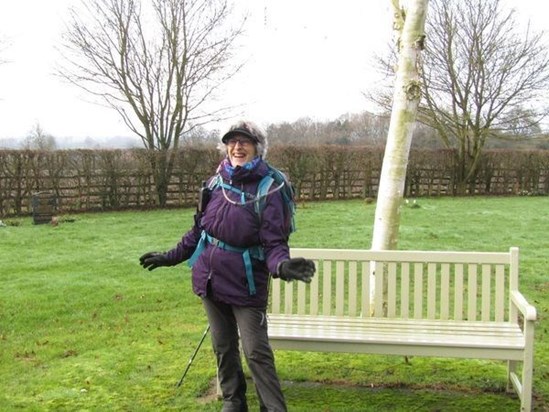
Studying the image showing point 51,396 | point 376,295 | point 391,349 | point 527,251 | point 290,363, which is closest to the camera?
point 391,349

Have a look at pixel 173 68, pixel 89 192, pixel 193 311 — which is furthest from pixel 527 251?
pixel 173 68

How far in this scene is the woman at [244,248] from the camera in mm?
3326

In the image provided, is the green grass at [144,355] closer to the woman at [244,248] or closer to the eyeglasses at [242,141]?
the woman at [244,248]

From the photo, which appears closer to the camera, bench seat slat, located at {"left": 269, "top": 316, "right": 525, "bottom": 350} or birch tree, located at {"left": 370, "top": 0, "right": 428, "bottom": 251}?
bench seat slat, located at {"left": 269, "top": 316, "right": 525, "bottom": 350}

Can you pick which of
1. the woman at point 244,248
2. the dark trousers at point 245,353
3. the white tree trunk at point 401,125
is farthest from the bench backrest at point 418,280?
the woman at point 244,248

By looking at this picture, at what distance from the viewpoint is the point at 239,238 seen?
3.34 m

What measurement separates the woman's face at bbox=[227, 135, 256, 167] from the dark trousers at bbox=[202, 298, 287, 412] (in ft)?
2.73

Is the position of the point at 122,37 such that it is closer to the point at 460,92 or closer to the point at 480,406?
the point at 460,92

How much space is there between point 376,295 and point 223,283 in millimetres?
1619

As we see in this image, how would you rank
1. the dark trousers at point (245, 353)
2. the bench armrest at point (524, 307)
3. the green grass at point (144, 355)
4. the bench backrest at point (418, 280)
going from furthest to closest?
the bench backrest at point (418, 280) < the green grass at point (144, 355) < the bench armrest at point (524, 307) < the dark trousers at point (245, 353)

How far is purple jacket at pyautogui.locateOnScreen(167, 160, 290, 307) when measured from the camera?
3.29m

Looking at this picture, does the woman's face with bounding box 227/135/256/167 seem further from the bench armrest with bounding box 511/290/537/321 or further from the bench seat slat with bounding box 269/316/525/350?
the bench armrest with bounding box 511/290/537/321

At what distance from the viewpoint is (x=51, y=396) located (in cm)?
429

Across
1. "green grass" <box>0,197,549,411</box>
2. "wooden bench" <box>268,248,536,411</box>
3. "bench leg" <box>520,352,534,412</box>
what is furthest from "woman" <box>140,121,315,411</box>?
"bench leg" <box>520,352,534,412</box>
